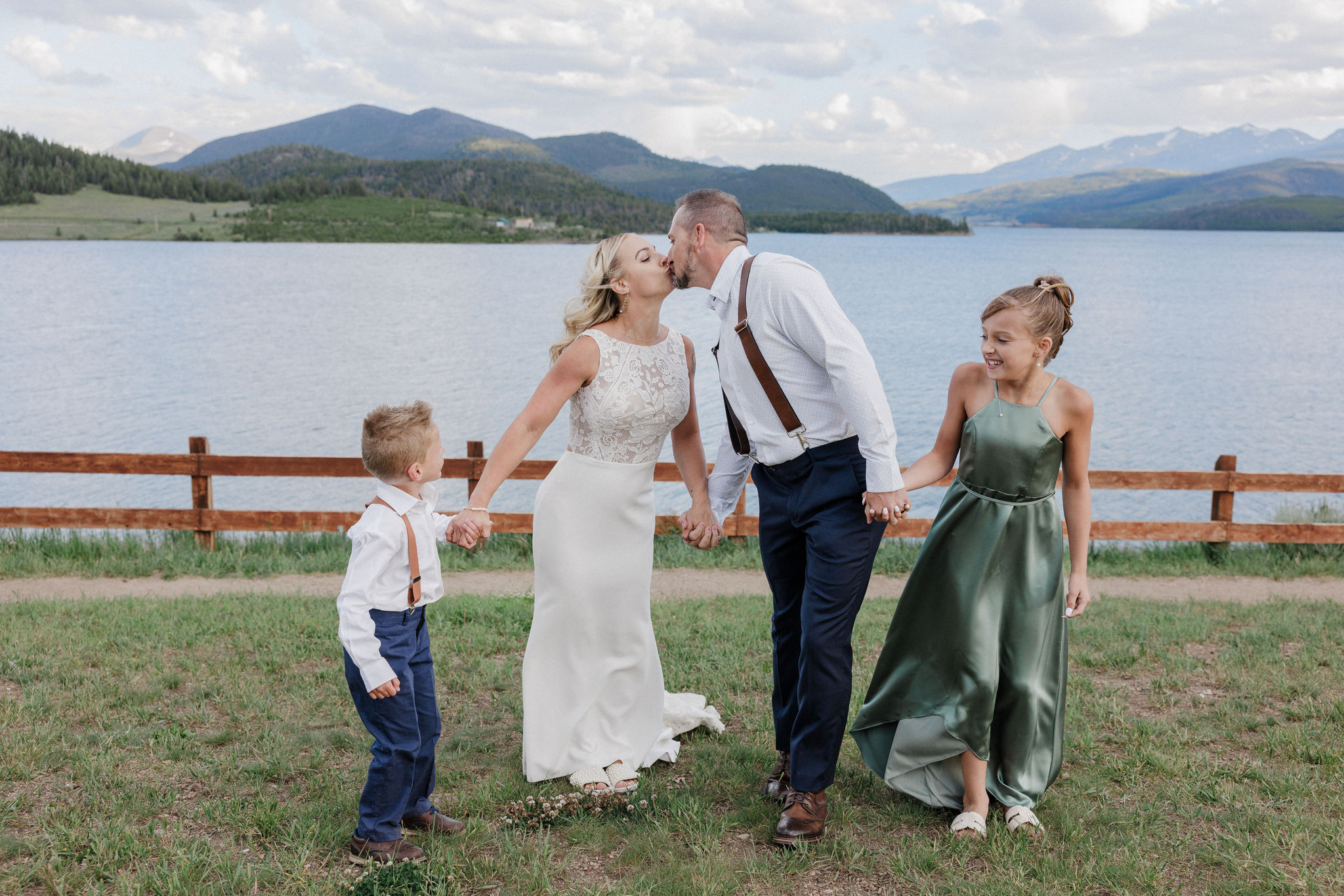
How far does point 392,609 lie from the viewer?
10.7 ft

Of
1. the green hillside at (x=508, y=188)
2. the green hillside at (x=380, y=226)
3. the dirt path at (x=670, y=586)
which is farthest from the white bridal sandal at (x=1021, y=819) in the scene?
the green hillside at (x=508, y=188)

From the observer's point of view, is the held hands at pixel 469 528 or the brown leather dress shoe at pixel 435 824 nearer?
the held hands at pixel 469 528

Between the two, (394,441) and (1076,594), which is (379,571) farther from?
(1076,594)

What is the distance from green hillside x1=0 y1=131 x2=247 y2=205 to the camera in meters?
134

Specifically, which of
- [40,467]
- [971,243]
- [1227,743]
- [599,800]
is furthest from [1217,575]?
[971,243]

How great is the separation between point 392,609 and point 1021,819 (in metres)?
2.57

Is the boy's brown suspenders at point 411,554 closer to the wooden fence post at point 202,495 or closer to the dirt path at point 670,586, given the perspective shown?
the dirt path at point 670,586

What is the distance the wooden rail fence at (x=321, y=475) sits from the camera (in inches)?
347

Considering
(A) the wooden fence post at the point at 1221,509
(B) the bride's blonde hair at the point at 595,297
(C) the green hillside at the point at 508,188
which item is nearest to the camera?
(B) the bride's blonde hair at the point at 595,297

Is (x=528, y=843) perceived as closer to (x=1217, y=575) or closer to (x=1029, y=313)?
(x=1029, y=313)

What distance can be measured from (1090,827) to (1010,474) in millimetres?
1478

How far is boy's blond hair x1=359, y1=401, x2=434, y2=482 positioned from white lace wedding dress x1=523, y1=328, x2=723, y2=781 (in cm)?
77

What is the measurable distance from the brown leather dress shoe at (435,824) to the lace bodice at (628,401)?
5.12 ft

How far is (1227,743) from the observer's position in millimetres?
4641
